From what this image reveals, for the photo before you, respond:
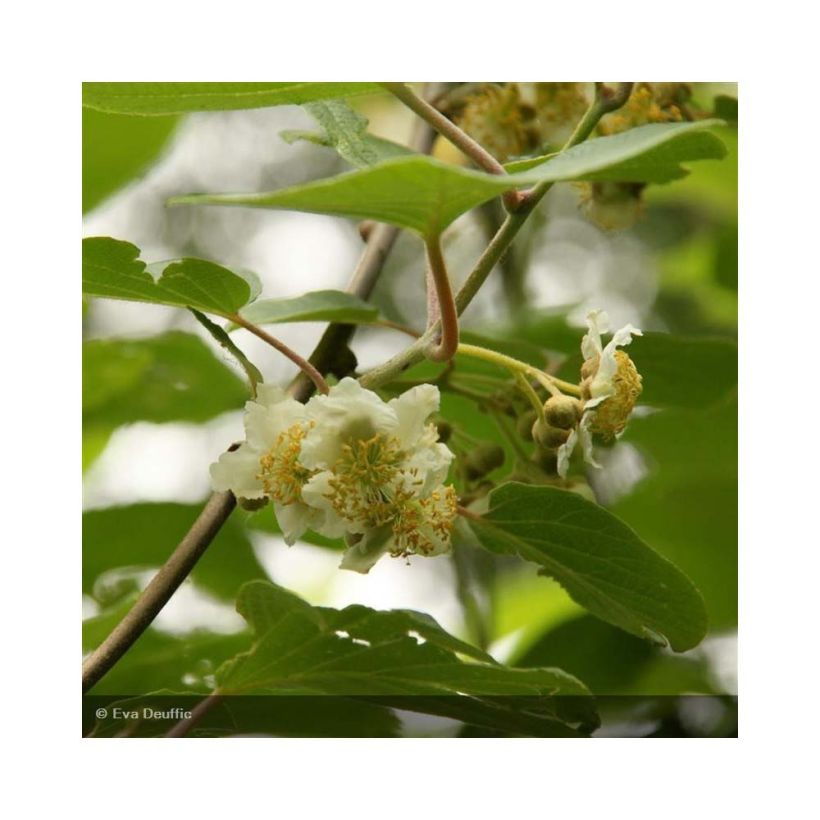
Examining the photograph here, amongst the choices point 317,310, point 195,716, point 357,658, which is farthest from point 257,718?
point 317,310

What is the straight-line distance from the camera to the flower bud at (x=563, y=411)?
83cm

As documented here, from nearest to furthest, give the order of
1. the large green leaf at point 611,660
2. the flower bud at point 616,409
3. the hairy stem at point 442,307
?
the hairy stem at point 442,307 < the flower bud at point 616,409 < the large green leaf at point 611,660

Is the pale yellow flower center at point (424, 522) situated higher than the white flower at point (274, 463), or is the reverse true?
the white flower at point (274, 463)

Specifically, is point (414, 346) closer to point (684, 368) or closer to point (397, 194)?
point (397, 194)

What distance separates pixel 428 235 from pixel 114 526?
0.60 m

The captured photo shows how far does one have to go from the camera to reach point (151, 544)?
120cm

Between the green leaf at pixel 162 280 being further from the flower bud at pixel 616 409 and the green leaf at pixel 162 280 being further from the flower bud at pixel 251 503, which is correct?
the flower bud at pixel 616 409

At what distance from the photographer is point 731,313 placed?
140 cm

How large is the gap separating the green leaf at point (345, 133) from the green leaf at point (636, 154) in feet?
0.36

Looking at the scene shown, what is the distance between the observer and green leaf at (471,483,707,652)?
34.0 inches

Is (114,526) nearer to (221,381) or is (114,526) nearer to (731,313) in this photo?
(221,381)

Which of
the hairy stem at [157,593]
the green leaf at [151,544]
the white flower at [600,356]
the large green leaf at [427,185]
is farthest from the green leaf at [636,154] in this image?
the green leaf at [151,544]

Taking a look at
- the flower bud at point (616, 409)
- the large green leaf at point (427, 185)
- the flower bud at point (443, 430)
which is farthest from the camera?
the flower bud at point (443, 430)
